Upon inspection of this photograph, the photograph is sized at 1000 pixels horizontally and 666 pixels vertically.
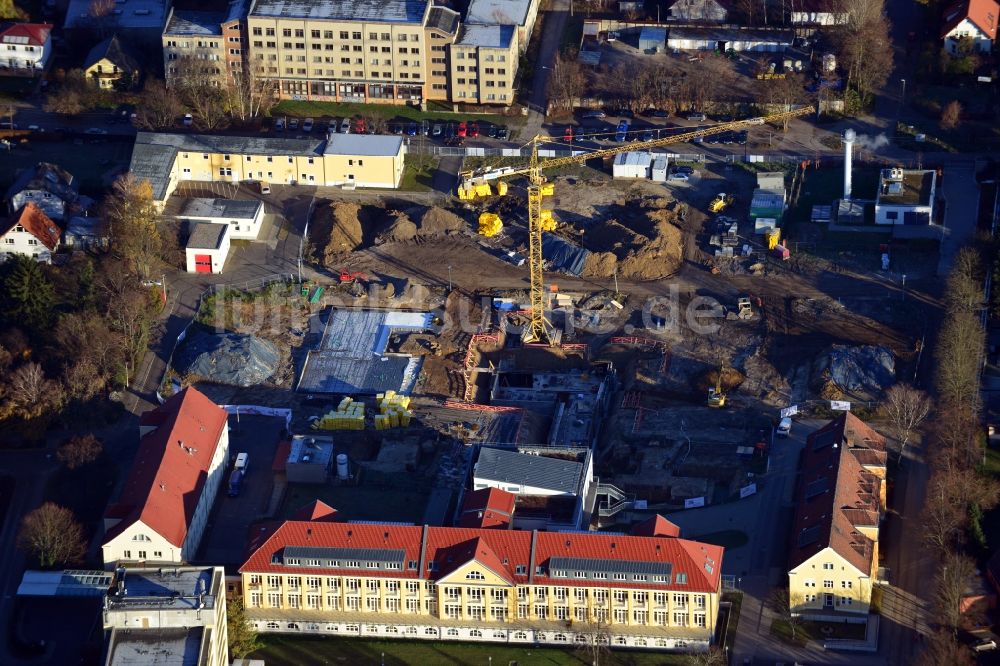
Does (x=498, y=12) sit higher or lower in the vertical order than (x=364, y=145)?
higher

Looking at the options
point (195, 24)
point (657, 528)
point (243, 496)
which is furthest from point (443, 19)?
point (657, 528)

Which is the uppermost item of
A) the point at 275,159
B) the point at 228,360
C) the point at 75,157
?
the point at 275,159

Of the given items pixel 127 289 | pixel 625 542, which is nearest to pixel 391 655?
pixel 625 542

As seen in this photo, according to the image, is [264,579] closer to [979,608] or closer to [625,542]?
[625,542]

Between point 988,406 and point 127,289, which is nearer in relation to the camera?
point 988,406

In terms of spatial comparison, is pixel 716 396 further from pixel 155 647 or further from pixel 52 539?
pixel 52 539

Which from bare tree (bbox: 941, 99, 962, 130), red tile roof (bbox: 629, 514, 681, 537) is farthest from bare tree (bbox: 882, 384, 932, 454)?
bare tree (bbox: 941, 99, 962, 130)

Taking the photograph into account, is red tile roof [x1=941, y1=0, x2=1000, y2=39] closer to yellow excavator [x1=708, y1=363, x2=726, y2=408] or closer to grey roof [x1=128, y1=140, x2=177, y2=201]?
yellow excavator [x1=708, y1=363, x2=726, y2=408]
